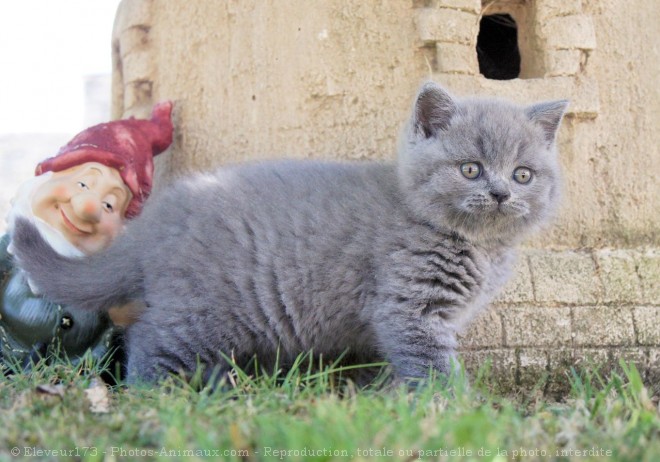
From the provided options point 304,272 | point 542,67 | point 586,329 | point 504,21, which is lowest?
point 586,329

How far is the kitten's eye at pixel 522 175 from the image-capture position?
98.8 inches

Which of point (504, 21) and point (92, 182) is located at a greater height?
point (504, 21)

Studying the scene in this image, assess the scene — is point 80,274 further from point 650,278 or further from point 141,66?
point 650,278

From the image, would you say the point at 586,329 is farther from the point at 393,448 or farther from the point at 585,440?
the point at 393,448

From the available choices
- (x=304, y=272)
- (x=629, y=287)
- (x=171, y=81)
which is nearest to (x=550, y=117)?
(x=629, y=287)

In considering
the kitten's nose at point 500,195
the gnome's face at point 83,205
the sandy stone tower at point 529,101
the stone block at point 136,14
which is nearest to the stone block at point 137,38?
the stone block at point 136,14

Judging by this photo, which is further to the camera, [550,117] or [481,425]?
[550,117]

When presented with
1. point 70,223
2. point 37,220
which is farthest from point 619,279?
point 37,220

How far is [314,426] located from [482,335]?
5.08 feet

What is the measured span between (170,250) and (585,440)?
60.3 inches

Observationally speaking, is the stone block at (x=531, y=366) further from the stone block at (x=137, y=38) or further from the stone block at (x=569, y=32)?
the stone block at (x=137, y=38)

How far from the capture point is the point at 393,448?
140 cm

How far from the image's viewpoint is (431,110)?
101 inches

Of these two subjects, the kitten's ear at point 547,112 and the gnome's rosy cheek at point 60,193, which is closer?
the kitten's ear at point 547,112
